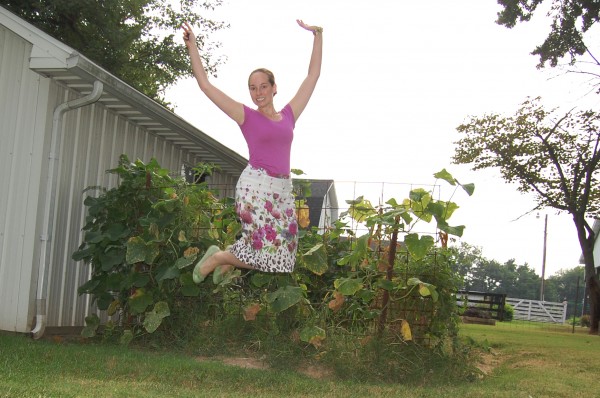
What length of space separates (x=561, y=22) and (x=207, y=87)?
10.6m

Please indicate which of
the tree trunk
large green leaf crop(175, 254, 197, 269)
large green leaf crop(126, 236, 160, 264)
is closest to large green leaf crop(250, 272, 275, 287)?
large green leaf crop(175, 254, 197, 269)

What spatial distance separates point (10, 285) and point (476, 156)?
14504 millimetres

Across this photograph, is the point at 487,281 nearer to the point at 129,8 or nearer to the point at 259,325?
the point at 129,8

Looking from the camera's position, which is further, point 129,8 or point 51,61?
point 129,8

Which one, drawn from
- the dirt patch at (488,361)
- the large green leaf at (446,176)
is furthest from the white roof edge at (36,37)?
the dirt patch at (488,361)

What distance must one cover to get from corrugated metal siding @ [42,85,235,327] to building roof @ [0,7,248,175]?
6.6 inches

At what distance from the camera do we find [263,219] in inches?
160

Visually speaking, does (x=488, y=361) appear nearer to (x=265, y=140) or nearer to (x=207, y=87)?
(x=265, y=140)

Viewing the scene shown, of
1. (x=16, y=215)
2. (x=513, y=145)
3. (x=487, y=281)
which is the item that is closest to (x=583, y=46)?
(x=513, y=145)

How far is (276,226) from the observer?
4.10 metres

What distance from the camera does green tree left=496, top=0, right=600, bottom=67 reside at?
11586 millimetres

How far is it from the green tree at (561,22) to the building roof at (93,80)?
18.8 feet

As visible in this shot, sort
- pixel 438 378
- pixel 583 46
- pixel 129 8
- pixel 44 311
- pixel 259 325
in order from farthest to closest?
pixel 129 8 < pixel 583 46 < pixel 44 311 < pixel 259 325 < pixel 438 378

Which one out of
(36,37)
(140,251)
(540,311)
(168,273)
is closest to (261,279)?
(168,273)
